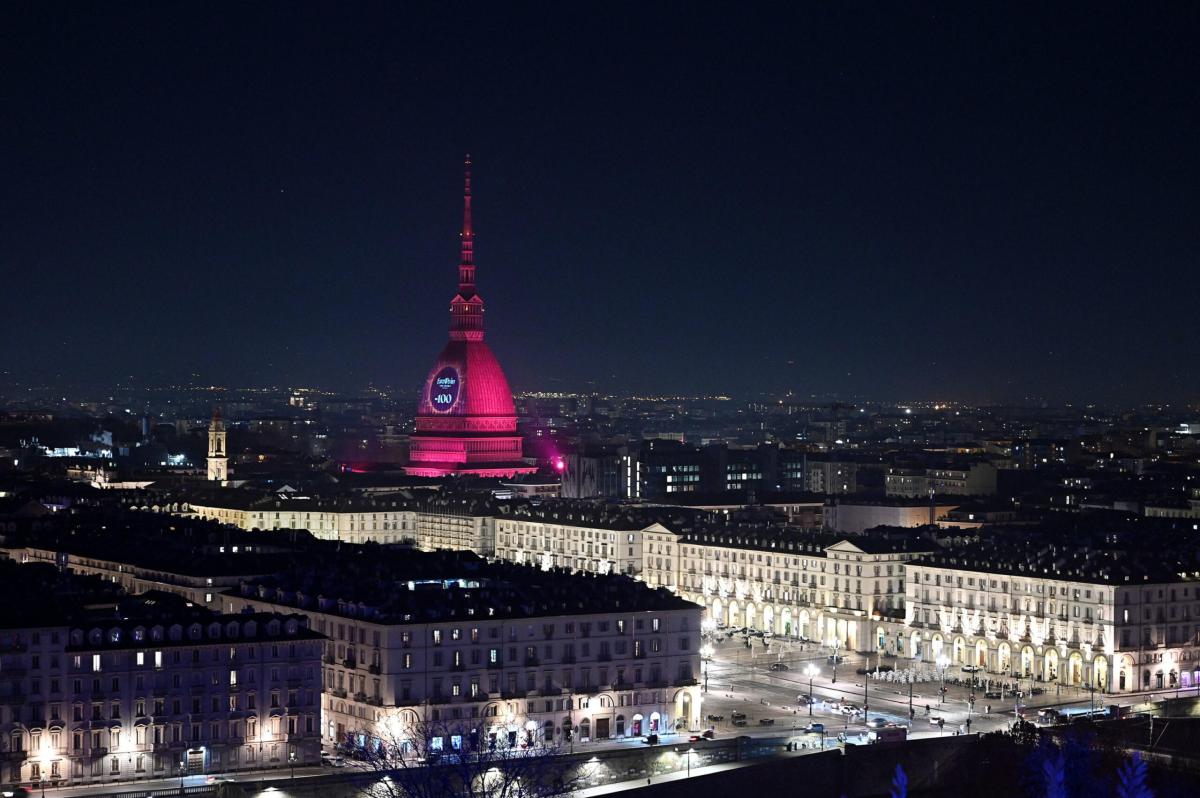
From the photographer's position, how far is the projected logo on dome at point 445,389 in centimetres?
17775

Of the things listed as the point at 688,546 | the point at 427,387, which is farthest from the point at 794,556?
the point at 427,387

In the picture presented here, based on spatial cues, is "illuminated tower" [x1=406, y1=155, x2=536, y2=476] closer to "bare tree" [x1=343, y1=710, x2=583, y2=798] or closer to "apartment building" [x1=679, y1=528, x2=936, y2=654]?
"apartment building" [x1=679, y1=528, x2=936, y2=654]

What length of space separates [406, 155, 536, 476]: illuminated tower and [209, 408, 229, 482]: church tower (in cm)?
1309

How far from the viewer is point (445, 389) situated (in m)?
179

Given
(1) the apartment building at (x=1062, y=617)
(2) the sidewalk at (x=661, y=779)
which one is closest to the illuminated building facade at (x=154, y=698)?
(2) the sidewalk at (x=661, y=779)

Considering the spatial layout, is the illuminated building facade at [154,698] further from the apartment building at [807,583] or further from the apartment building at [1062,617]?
the apartment building at [807,583]

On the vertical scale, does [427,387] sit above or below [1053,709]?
above

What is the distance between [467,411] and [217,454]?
739 inches

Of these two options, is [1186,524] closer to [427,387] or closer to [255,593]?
[255,593]

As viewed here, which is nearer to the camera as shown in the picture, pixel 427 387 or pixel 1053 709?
pixel 1053 709

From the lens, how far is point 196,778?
222 ft

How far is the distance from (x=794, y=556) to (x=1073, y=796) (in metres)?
46.6

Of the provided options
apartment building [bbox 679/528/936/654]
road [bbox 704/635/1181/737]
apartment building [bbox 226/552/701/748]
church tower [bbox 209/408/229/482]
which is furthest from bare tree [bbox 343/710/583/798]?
church tower [bbox 209/408/229/482]

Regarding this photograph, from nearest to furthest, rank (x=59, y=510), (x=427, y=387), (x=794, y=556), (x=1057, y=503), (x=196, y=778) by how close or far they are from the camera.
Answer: (x=196, y=778), (x=794, y=556), (x=59, y=510), (x=1057, y=503), (x=427, y=387)
